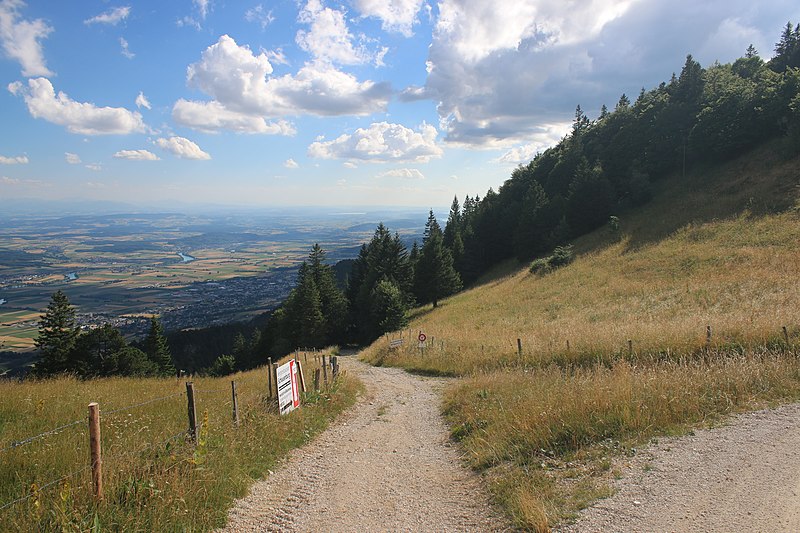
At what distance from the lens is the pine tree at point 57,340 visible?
31.1m

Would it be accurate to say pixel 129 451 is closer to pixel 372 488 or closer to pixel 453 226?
pixel 372 488

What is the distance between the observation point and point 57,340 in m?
31.5

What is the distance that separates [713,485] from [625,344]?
30.9 feet

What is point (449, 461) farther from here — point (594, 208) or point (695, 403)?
point (594, 208)

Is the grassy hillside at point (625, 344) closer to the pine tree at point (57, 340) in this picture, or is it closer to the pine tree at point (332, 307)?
the pine tree at point (332, 307)

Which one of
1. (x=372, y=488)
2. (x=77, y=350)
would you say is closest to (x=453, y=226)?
(x=77, y=350)

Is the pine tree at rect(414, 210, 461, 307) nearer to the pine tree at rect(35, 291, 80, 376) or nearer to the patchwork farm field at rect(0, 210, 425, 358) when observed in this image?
the pine tree at rect(35, 291, 80, 376)

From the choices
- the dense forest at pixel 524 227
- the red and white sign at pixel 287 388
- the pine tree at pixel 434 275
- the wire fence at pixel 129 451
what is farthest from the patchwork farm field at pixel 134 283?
the red and white sign at pixel 287 388

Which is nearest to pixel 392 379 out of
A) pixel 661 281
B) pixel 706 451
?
pixel 706 451

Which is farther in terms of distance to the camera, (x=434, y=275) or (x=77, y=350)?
(x=434, y=275)

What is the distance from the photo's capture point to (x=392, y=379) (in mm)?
18141

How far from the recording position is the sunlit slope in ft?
46.0

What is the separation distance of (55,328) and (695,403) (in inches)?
1583

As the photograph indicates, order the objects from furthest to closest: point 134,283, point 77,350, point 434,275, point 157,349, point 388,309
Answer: point 134,283 < point 434,275 < point 157,349 < point 388,309 < point 77,350
